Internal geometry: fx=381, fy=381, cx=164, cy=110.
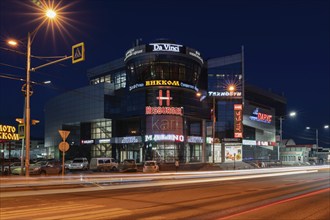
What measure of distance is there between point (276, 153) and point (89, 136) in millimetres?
45042

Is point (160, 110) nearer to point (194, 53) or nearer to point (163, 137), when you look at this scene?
point (163, 137)

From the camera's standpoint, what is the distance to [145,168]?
Result: 44906 mm

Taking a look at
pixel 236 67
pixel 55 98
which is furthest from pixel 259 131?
pixel 55 98

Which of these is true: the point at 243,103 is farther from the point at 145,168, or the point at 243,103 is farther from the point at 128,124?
Answer: the point at 145,168

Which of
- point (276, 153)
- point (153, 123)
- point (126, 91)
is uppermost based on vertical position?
point (126, 91)

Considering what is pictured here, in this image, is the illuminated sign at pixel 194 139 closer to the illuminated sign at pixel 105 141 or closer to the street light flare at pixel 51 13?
Result: the illuminated sign at pixel 105 141

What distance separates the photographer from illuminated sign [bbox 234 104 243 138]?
237 ft

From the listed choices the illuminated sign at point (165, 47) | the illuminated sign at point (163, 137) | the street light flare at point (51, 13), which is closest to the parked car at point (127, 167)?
the illuminated sign at point (163, 137)

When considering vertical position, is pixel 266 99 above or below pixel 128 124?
above

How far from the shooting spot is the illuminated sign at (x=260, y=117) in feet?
264

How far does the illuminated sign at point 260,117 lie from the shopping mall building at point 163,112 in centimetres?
21

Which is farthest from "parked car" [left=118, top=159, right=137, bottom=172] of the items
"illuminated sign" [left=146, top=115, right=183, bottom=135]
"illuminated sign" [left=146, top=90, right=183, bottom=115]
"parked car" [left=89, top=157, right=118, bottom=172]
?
"illuminated sign" [left=146, top=90, right=183, bottom=115]

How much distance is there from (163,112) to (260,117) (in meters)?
30.0

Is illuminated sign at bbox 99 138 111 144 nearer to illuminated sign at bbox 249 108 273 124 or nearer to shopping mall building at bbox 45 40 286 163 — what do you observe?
shopping mall building at bbox 45 40 286 163
